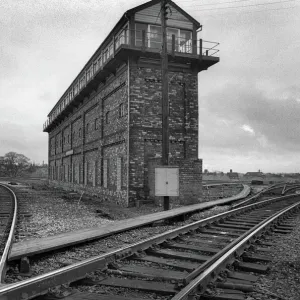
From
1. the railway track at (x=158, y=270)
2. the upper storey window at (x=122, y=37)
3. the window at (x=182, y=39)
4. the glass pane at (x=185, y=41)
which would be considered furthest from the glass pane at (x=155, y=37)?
the railway track at (x=158, y=270)

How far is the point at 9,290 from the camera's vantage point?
3707mm

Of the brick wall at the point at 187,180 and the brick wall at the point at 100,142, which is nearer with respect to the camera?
the brick wall at the point at 187,180

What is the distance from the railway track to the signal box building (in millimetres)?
9514

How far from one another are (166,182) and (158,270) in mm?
8392

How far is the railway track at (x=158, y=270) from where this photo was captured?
4.12 m

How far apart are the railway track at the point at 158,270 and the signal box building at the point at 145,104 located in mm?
9514

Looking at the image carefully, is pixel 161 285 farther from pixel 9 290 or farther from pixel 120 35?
pixel 120 35

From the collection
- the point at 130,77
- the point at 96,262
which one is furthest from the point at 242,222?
the point at 130,77

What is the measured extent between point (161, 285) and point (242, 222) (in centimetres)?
653

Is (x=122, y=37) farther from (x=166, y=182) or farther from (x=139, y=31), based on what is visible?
(x=166, y=182)

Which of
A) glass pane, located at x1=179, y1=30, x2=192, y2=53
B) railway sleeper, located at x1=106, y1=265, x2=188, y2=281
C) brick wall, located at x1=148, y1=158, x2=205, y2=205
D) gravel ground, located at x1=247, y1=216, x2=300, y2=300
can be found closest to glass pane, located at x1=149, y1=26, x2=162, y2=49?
glass pane, located at x1=179, y1=30, x2=192, y2=53

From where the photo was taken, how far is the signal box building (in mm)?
17328

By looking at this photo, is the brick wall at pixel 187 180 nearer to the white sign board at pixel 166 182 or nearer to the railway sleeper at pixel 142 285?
the white sign board at pixel 166 182

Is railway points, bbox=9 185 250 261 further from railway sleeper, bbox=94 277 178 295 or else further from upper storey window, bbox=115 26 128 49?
upper storey window, bbox=115 26 128 49
